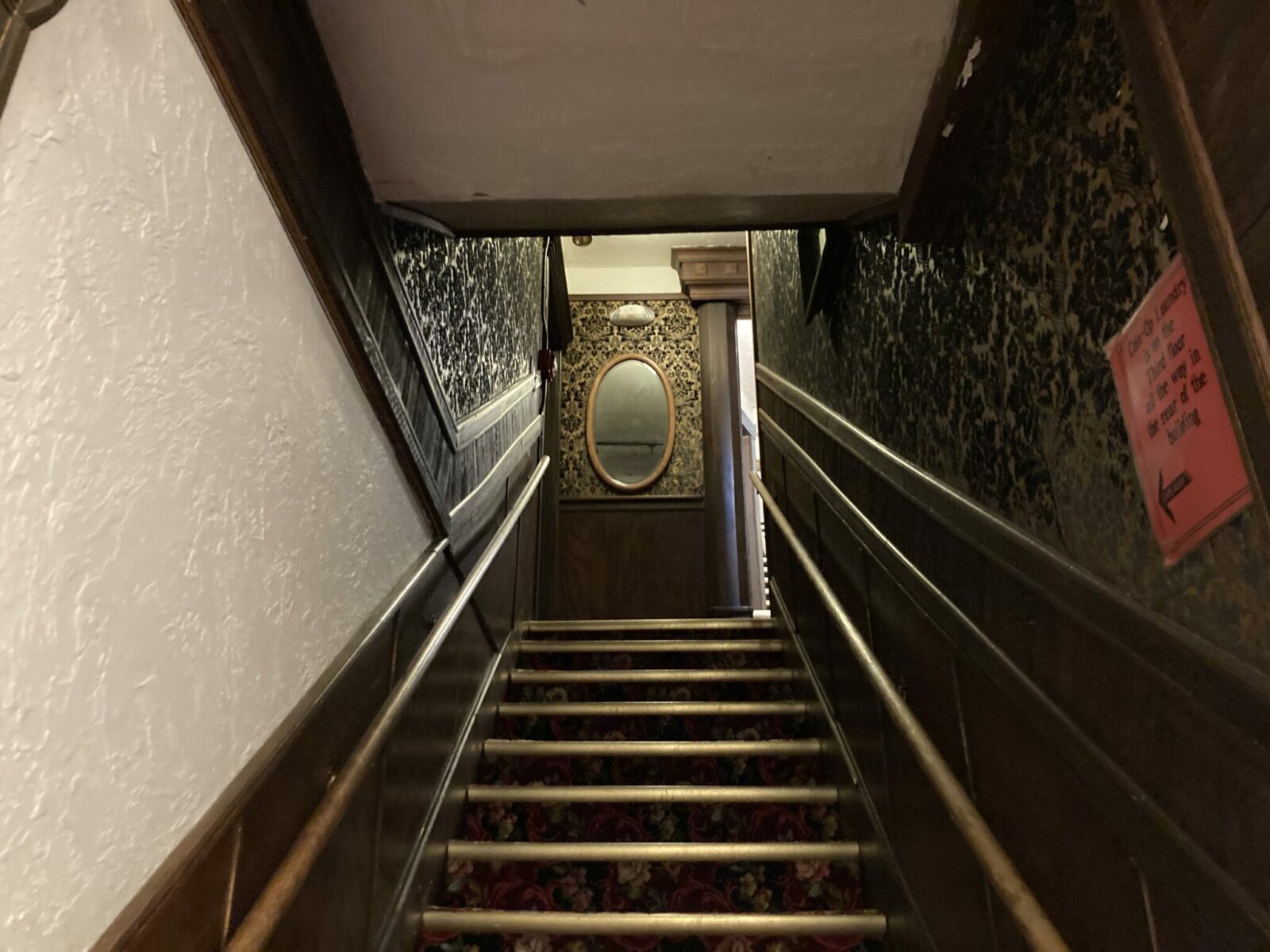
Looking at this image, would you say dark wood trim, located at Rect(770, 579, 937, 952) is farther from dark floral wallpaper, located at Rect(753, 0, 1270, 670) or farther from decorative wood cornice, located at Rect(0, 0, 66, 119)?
decorative wood cornice, located at Rect(0, 0, 66, 119)

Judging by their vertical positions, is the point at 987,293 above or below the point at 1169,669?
above

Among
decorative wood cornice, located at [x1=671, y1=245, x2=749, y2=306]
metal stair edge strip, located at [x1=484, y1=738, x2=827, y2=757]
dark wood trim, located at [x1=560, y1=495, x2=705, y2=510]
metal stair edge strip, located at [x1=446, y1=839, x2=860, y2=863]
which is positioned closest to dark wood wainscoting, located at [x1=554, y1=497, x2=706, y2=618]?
dark wood trim, located at [x1=560, y1=495, x2=705, y2=510]

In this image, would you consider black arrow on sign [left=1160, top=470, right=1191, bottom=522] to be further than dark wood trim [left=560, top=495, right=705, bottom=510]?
No

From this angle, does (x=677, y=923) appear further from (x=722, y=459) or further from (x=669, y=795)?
(x=722, y=459)

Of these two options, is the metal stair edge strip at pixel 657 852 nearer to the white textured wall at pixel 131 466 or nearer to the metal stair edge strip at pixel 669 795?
the metal stair edge strip at pixel 669 795

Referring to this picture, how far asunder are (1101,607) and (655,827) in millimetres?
1387

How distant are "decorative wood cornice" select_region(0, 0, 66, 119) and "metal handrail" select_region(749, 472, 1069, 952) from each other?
4.04 feet

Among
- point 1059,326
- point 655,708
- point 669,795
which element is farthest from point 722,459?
point 1059,326

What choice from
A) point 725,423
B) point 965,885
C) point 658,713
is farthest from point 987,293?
point 725,423

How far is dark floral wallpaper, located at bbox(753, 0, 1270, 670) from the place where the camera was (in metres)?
0.73

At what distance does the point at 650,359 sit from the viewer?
17.8 ft

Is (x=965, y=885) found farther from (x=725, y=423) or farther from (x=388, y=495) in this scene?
(x=725, y=423)

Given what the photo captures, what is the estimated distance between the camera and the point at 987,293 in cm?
112

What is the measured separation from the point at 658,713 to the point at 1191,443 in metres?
1.77
